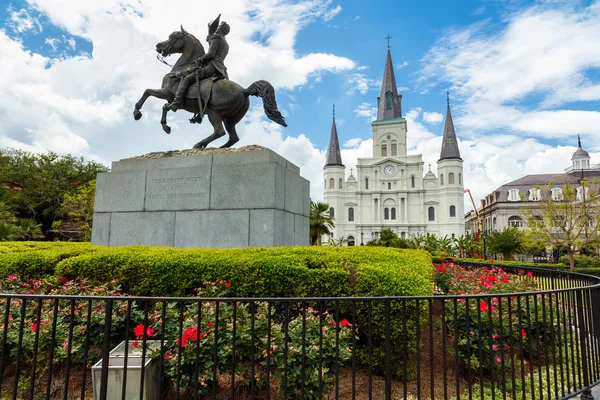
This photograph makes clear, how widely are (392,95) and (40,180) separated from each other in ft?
204

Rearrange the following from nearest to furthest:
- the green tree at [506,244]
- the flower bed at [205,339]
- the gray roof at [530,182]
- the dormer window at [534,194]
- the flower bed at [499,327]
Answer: the flower bed at [205,339]
the flower bed at [499,327]
the green tree at [506,244]
the dormer window at [534,194]
the gray roof at [530,182]

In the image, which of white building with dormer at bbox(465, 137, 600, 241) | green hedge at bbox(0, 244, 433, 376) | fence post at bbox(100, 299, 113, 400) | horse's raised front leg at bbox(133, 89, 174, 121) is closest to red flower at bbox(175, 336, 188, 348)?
fence post at bbox(100, 299, 113, 400)

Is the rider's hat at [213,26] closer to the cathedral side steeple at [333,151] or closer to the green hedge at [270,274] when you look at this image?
the green hedge at [270,274]

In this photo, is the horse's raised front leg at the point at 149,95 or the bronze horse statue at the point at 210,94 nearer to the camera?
the bronze horse statue at the point at 210,94

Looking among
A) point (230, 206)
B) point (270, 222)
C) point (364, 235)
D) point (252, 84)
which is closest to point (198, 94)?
point (252, 84)

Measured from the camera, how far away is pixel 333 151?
7225cm

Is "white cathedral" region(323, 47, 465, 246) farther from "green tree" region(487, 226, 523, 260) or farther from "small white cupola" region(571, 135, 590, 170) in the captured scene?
"small white cupola" region(571, 135, 590, 170)

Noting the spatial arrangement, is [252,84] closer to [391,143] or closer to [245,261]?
[245,261]

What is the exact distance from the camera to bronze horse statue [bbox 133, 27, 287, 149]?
8398mm

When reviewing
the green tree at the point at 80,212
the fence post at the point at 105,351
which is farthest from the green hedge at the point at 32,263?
the green tree at the point at 80,212

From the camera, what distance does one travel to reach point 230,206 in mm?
7625

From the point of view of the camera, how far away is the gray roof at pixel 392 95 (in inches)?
2913

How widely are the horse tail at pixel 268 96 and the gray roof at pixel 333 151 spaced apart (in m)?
63.6

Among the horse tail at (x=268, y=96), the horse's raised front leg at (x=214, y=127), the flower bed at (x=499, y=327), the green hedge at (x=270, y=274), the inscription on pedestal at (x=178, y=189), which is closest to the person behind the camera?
the flower bed at (x=499, y=327)
